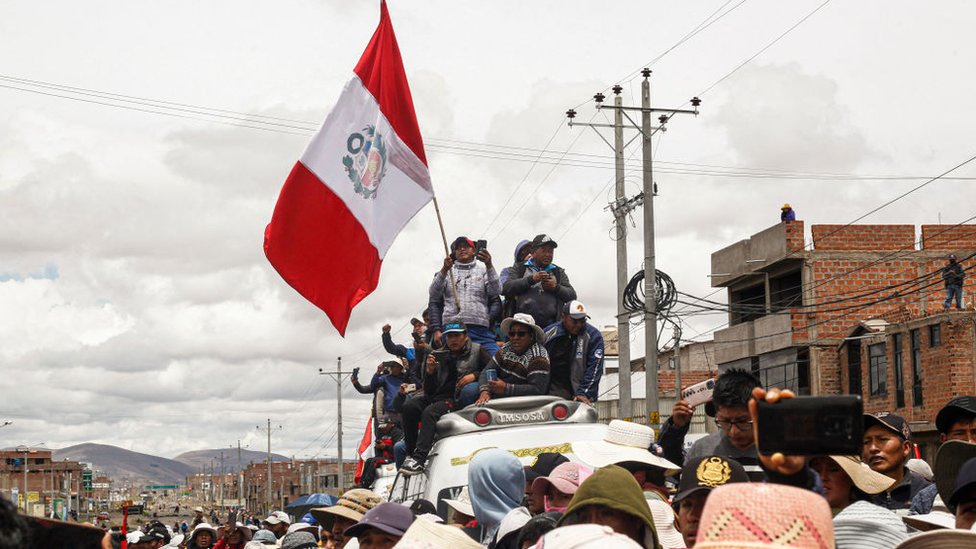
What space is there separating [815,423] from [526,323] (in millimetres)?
7683

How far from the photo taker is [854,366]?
41.0 m

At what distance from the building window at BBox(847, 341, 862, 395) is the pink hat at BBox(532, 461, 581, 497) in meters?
36.1

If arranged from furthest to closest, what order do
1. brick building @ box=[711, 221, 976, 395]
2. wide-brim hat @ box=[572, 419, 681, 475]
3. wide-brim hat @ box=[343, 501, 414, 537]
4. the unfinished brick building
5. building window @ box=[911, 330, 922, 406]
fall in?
brick building @ box=[711, 221, 976, 395] < the unfinished brick building < building window @ box=[911, 330, 922, 406] < wide-brim hat @ box=[572, 419, 681, 475] < wide-brim hat @ box=[343, 501, 414, 537]

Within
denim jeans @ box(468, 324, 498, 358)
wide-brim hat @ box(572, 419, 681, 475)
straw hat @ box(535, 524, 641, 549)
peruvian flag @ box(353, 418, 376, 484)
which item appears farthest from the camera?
peruvian flag @ box(353, 418, 376, 484)

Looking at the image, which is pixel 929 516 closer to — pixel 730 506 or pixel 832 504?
pixel 832 504

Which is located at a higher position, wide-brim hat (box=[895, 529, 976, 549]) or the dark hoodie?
the dark hoodie

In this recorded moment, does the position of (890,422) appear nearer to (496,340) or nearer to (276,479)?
(496,340)

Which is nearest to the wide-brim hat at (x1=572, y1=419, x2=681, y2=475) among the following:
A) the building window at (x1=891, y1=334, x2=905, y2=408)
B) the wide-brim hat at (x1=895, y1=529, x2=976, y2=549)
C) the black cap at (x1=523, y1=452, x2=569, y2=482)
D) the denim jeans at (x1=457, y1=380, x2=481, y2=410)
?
the black cap at (x1=523, y1=452, x2=569, y2=482)

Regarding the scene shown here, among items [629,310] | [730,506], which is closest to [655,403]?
[629,310]

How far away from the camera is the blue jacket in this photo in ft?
35.5

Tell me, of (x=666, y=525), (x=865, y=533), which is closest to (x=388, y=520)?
(x=666, y=525)

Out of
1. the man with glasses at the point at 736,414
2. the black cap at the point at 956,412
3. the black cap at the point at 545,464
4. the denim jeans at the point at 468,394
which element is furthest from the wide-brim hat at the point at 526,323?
the black cap at the point at 956,412

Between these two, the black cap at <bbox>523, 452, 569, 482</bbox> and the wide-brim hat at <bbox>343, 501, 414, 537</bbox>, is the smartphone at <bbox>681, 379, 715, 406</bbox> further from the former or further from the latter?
the wide-brim hat at <bbox>343, 501, 414, 537</bbox>

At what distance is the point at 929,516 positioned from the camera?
5.05 meters
